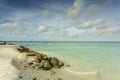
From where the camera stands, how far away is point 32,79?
41.5 feet

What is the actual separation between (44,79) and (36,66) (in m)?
4.26

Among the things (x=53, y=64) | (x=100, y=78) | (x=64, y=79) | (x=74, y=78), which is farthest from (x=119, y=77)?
(x=53, y=64)

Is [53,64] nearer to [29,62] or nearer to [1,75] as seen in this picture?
[29,62]

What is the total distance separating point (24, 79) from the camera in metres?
12.2

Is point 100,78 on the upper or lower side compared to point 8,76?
lower

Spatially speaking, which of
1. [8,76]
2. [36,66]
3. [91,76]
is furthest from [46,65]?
[8,76]

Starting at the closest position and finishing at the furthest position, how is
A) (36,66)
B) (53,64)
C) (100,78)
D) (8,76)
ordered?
(8,76) < (100,78) < (36,66) < (53,64)

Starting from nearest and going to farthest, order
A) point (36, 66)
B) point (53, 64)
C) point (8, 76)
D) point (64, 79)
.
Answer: point (8, 76) → point (64, 79) → point (36, 66) → point (53, 64)

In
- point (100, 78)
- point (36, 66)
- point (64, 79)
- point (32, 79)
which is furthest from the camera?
point (36, 66)

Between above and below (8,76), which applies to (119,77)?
below

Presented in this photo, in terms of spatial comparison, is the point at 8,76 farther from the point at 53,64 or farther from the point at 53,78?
the point at 53,64

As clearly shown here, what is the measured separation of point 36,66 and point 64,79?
14.1 ft

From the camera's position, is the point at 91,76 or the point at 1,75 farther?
the point at 91,76

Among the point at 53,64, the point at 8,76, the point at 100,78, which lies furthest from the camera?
the point at 53,64
